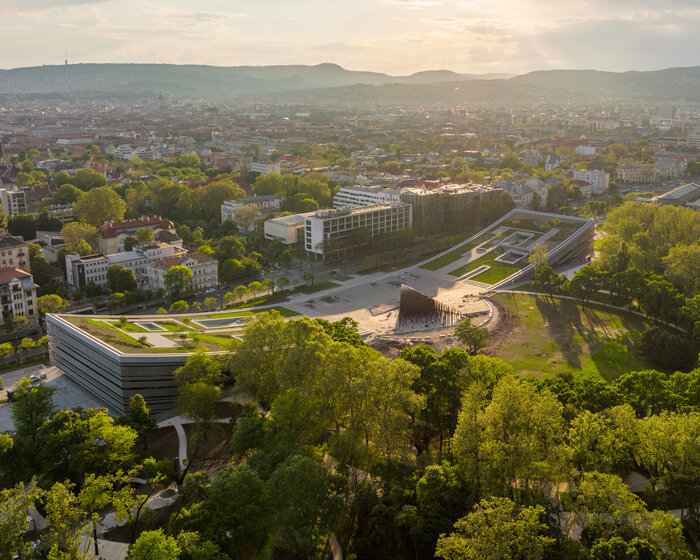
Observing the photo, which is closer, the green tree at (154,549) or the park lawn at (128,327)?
the green tree at (154,549)

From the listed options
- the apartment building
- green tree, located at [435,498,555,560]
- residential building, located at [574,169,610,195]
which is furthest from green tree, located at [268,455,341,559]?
residential building, located at [574,169,610,195]

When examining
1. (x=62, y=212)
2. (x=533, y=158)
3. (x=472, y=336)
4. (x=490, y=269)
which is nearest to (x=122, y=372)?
(x=472, y=336)

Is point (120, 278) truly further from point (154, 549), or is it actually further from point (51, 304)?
point (154, 549)

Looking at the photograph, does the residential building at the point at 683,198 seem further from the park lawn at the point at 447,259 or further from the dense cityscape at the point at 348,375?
the park lawn at the point at 447,259

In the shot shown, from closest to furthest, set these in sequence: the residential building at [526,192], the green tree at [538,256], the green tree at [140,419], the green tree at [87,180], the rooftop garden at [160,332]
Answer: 1. the green tree at [140,419]
2. the rooftop garden at [160,332]
3. the green tree at [538,256]
4. the residential building at [526,192]
5. the green tree at [87,180]

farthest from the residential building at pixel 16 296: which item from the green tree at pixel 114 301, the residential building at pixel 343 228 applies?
the residential building at pixel 343 228

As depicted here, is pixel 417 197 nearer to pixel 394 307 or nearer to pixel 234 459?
pixel 394 307

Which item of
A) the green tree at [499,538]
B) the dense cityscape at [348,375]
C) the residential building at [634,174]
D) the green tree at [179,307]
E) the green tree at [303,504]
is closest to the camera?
the green tree at [499,538]
